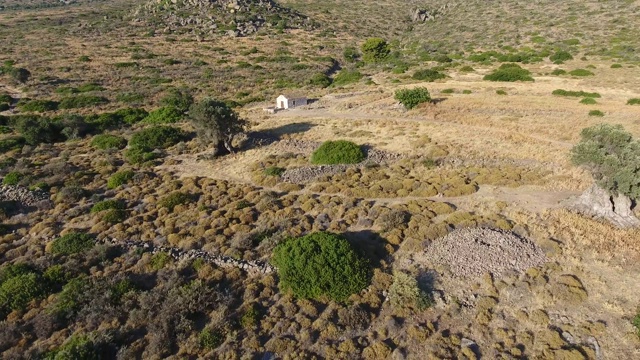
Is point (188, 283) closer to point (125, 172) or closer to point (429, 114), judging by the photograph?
point (125, 172)

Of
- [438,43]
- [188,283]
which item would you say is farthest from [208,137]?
[438,43]

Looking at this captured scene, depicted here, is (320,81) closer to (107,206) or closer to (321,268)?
(107,206)

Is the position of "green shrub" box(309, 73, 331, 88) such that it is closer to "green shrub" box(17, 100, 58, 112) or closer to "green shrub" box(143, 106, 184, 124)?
"green shrub" box(143, 106, 184, 124)

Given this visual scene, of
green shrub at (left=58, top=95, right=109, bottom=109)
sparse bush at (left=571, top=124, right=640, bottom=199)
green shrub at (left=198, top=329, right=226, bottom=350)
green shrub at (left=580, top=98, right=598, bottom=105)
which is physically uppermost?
sparse bush at (left=571, top=124, right=640, bottom=199)

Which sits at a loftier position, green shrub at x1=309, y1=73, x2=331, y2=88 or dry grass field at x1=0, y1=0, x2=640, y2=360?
green shrub at x1=309, y1=73, x2=331, y2=88

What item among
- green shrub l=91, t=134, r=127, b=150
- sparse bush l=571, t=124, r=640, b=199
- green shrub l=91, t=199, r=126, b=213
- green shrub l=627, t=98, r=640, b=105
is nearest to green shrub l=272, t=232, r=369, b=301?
green shrub l=91, t=199, r=126, b=213

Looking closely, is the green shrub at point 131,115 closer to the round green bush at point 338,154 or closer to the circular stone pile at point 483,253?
the round green bush at point 338,154
